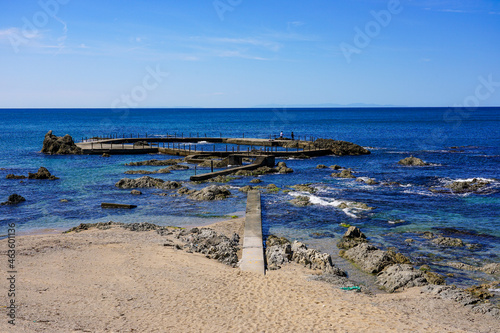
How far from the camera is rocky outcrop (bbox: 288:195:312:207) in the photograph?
1265 inches

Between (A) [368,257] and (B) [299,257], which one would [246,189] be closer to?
(B) [299,257]

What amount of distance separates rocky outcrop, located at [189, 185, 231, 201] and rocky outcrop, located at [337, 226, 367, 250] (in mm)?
13408

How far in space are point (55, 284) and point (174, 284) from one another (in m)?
4.16

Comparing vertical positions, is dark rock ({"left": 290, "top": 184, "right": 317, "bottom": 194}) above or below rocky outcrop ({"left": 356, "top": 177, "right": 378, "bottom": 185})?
below

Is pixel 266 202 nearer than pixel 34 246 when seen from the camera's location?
No

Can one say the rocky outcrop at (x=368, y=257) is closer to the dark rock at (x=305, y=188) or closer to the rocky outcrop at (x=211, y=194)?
the rocky outcrop at (x=211, y=194)

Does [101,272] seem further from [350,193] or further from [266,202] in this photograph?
[350,193]

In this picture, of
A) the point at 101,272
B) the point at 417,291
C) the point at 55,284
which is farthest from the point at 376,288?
the point at 55,284

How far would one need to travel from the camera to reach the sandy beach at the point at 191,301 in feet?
42.1

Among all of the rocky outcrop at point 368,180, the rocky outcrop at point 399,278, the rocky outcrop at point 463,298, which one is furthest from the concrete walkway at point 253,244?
the rocky outcrop at point 368,180

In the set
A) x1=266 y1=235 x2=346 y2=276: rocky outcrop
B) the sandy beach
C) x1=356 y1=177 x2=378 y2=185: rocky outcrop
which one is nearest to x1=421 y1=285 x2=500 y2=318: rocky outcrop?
the sandy beach

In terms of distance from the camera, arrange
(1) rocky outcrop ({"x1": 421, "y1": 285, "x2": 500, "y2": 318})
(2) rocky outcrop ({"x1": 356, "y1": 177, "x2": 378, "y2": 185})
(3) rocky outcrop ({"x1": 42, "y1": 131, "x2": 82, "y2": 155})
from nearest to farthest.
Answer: (1) rocky outcrop ({"x1": 421, "y1": 285, "x2": 500, "y2": 318}) → (2) rocky outcrop ({"x1": 356, "y1": 177, "x2": 378, "y2": 185}) → (3) rocky outcrop ({"x1": 42, "y1": 131, "x2": 82, "y2": 155})

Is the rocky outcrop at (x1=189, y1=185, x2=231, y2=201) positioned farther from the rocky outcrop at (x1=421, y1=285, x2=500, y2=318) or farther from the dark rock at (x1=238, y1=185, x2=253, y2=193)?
the rocky outcrop at (x1=421, y1=285, x2=500, y2=318)

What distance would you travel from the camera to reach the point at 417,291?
53.6ft
